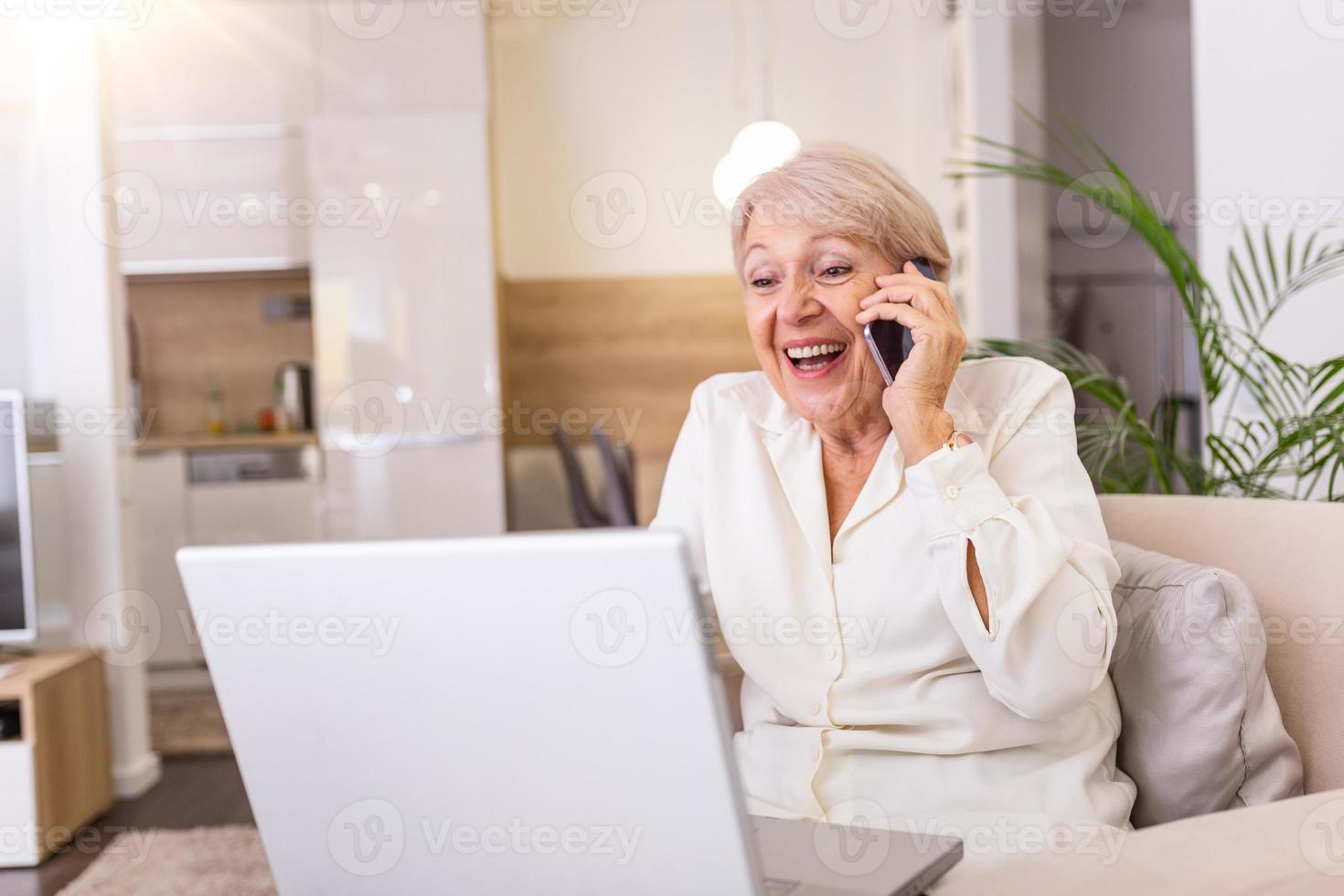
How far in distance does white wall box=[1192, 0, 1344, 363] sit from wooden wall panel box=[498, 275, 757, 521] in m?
3.52

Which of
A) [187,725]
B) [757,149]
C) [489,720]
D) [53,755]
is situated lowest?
[187,725]

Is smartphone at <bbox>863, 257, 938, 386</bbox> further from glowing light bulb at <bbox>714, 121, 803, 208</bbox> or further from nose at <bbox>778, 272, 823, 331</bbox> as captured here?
glowing light bulb at <bbox>714, 121, 803, 208</bbox>

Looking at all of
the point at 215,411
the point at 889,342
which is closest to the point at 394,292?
the point at 215,411

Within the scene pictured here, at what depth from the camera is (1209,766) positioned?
1.17 m

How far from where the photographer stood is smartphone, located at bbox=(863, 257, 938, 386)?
1.28 m

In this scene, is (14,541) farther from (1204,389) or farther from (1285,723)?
(1285,723)

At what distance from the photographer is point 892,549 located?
129 centimetres

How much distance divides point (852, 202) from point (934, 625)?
1.55ft

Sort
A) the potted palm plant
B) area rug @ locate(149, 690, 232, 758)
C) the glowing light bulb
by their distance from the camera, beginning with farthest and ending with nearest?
the glowing light bulb
area rug @ locate(149, 690, 232, 758)
the potted palm plant

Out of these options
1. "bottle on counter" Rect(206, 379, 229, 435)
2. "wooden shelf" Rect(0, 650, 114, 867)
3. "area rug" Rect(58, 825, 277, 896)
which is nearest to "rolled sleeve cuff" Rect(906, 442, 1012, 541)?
"area rug" Rect(58, 825, 277, 896)

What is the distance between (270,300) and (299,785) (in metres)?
5.12

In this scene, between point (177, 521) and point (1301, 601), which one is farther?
point (177, 521)

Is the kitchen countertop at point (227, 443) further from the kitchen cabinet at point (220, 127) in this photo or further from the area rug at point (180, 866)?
the area rug at point (180, 866)

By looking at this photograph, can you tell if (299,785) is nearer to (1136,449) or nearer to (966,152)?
(1136,449)
